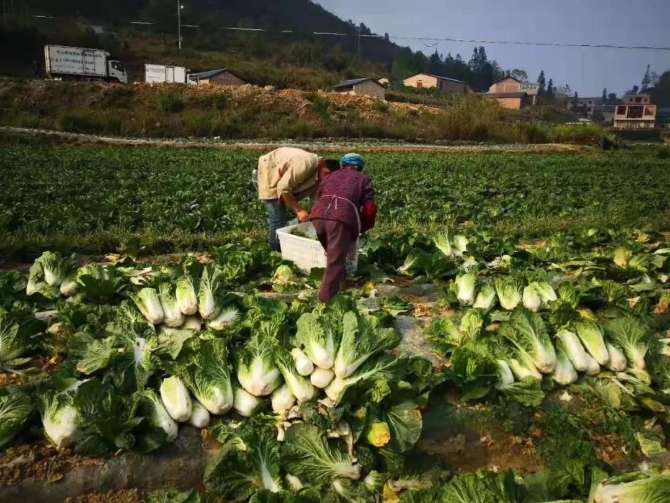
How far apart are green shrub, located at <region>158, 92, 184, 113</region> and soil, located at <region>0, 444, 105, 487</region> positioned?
37.2 metres

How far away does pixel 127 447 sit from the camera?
9.35 feet

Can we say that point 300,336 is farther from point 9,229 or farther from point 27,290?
point 9,229

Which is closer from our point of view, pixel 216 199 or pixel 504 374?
pixel 504 374

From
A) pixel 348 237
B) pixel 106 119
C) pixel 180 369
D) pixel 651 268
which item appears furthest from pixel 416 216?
pixel 106 119

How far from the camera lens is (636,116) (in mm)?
87438

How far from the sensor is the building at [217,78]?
5384cm

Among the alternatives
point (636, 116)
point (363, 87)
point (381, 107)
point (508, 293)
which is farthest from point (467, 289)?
point (636, 116)

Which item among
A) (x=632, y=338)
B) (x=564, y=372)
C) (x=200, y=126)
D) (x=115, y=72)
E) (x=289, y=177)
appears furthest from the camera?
(x=115, y=72)

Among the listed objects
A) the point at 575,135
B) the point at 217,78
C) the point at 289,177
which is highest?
the point at 217,78

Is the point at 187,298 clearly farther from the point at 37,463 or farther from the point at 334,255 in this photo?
the point at 37,463

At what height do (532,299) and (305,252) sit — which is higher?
(305,252)

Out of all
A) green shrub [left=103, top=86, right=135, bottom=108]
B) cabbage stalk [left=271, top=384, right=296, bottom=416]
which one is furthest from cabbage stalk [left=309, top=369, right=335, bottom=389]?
green shrub [left=103, top=86, right=135, bottom=108]

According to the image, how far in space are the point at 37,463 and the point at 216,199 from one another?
8391mm

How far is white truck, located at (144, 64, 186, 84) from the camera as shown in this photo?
5156 centimetres
